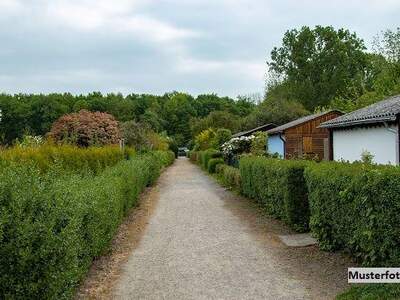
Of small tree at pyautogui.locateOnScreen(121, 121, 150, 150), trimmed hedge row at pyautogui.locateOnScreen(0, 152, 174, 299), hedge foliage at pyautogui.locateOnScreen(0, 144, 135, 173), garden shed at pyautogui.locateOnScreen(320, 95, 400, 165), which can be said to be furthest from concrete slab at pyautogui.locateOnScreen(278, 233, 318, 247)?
small tree at pyautogui.locateOnScreen(121, 121, 150, 150)

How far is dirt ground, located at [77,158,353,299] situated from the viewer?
21.6ft

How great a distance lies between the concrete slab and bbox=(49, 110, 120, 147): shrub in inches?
647

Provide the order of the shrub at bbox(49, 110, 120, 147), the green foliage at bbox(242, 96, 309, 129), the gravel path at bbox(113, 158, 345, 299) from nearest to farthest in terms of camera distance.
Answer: the gravel path at bbox(113, 158, 345, 299) → the shrub at bbox(49, 110, 120, 147) → the green foliage at bbox(242, 96, 309, 129)

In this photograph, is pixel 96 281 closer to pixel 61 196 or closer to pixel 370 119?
pixel 61 196

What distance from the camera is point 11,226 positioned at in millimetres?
4766

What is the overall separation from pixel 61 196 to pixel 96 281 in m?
1.96

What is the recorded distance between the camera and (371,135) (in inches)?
639

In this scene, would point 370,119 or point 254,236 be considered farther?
point 370,119

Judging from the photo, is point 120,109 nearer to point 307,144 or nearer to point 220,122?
point 220,122

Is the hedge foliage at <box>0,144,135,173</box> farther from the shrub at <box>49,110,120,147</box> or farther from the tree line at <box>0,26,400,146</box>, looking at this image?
the tree line at <box>0,26,400,146</box>

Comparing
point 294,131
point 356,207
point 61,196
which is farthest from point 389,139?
point 294,131

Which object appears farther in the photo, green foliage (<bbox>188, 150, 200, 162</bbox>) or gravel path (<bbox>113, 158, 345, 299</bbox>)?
green foliage (<bbox>188, 150, 200, 162</bbox>)

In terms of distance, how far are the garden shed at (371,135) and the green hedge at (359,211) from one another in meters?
6.30

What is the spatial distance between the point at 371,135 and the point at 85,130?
A: 51.8ft
